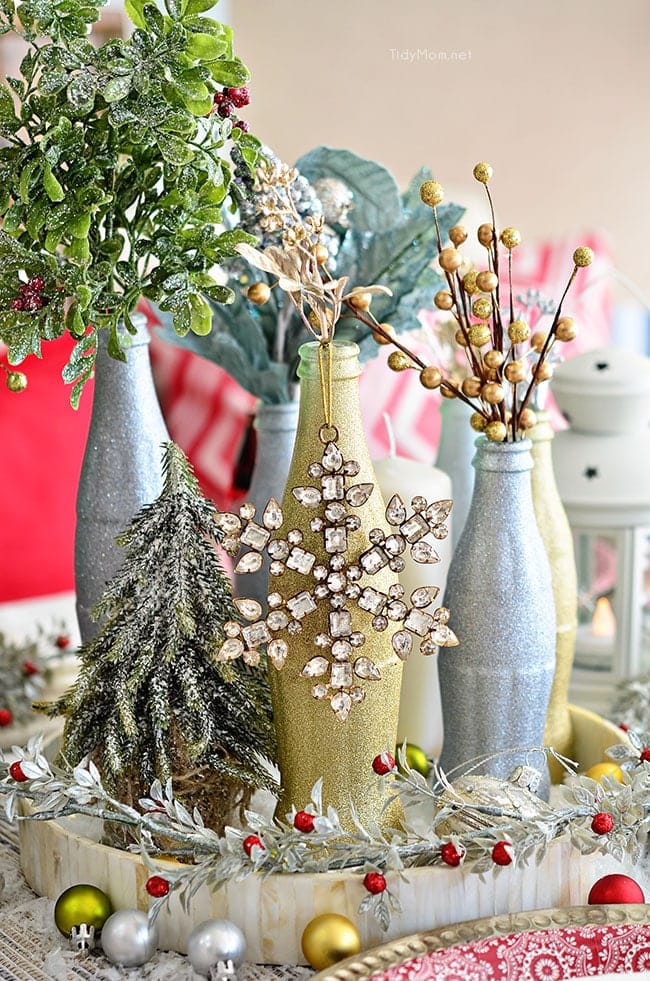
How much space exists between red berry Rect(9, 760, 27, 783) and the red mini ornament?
324 mm

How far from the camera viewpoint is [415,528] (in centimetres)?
61

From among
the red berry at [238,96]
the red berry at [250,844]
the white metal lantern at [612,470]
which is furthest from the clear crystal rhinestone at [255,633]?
the white metal lantern at [612,470]

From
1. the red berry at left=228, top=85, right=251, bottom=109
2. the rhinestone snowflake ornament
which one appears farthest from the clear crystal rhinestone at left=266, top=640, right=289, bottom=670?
the red berry at left=228, top=85, right=251, bottom=109

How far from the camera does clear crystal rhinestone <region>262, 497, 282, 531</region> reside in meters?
0.60

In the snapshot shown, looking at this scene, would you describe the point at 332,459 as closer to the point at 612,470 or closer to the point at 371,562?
the point at 371,562

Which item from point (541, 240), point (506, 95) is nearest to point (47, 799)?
point (506, 95)

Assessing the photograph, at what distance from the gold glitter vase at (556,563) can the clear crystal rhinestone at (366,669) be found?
0.68 feet

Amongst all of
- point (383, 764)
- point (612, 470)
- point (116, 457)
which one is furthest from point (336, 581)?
point (612, 470)

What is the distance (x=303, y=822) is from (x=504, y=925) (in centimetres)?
12

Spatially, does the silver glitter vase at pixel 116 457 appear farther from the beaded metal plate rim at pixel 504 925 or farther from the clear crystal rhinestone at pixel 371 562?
the beaded metal plate rim at pixel 504 925

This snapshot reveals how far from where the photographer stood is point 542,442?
765 millimetres

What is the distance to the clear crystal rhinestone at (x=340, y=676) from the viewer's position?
592 mm

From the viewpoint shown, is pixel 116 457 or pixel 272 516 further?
pixel 116 457

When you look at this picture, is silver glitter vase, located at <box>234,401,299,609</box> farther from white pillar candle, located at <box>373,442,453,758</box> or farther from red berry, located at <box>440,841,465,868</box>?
red berry, located at <box>440,841,465,868</box>
